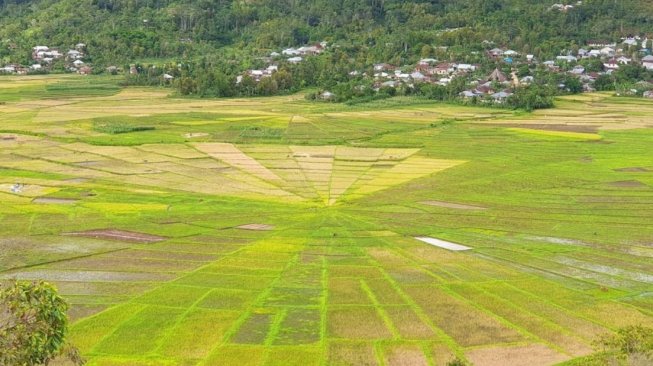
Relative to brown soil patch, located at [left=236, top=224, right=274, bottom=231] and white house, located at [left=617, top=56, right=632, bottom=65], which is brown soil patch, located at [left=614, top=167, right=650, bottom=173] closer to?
brown soil patch, located at [left=236, top=224, right=274, bottom=231]

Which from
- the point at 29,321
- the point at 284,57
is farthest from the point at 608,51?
the point at 29,321

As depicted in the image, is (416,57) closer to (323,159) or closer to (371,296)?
(323,159)

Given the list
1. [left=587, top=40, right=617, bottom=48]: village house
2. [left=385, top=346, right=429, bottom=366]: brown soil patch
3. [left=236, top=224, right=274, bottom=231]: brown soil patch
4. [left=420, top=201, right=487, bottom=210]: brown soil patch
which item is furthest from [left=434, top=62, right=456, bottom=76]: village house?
[left=385, top=346, right=429, bottom=366]: brown soil patch

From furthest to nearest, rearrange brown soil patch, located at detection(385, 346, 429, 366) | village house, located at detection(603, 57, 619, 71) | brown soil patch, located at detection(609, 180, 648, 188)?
1. village house, located at detection(603, 57, 619, 71)
2. brown soil patch, located at detection(609, 180, 648, 188)
3. brown soil patch, located at detection(385, 346, 429, 366)

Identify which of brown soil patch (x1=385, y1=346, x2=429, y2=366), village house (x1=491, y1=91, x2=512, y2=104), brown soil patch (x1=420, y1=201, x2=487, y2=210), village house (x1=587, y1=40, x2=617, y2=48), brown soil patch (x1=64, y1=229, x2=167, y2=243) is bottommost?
brown soil patch (x1=420, y1=201, x2=487, y2=210)

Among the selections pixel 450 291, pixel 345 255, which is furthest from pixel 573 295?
pixel 345 255

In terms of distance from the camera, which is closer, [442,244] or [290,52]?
[442,244]

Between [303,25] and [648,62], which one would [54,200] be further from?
[303,25]

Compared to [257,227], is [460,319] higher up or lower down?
lower down
